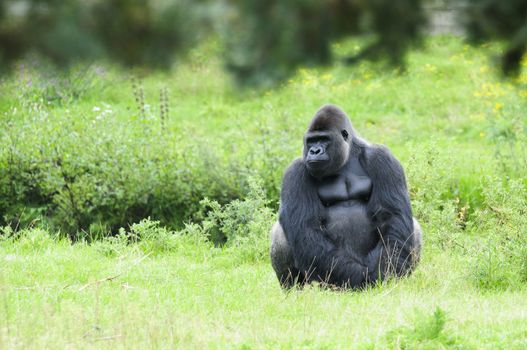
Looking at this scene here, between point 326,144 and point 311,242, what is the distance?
2.34ft

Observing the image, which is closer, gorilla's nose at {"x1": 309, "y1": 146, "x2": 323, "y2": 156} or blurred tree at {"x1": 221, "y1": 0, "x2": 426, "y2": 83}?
blurred tree at {"x1": 221, "y1": 0, "x2": 426, "y2": 83}

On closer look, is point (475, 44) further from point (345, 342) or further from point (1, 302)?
point (1, 302)

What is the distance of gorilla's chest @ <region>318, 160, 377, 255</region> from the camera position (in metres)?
6.36

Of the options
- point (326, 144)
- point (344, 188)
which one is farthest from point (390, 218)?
point (326, 144)

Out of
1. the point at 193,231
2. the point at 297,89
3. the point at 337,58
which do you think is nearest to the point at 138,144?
the point at 193,231

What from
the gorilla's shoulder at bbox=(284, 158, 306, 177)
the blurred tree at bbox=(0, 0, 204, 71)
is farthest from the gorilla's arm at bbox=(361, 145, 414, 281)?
the blurred tree at bbox=(0, 0, 204, 71)

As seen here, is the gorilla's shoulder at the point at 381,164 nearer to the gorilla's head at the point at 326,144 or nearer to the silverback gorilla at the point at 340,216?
the silverback gorilla at the point at 340,216

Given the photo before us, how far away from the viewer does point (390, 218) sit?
6.32 metres

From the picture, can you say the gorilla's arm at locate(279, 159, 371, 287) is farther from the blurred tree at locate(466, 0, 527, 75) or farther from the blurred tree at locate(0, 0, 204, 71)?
the blurred tree at locate(0, 0, 204, 71)

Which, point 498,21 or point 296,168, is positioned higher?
point 498,21

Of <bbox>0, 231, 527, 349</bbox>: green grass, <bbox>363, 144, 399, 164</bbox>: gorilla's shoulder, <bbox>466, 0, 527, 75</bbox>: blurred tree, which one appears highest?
<bbox>466, 0, 527, 75</bbox>: blurred tree

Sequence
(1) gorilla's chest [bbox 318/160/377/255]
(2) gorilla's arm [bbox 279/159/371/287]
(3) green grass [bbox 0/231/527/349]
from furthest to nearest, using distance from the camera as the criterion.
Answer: (1) gorilla's chest [bbox 318/160/377/255], (2) gorilla's arm [bbox 279/159/371/287], (3) green grass [bbox 0/231/527/349]

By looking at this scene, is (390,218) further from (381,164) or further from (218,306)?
(218,306)

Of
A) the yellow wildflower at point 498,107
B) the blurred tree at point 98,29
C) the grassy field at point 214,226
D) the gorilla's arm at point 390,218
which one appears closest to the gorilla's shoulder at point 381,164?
the gorilla's arm at point 390,218
